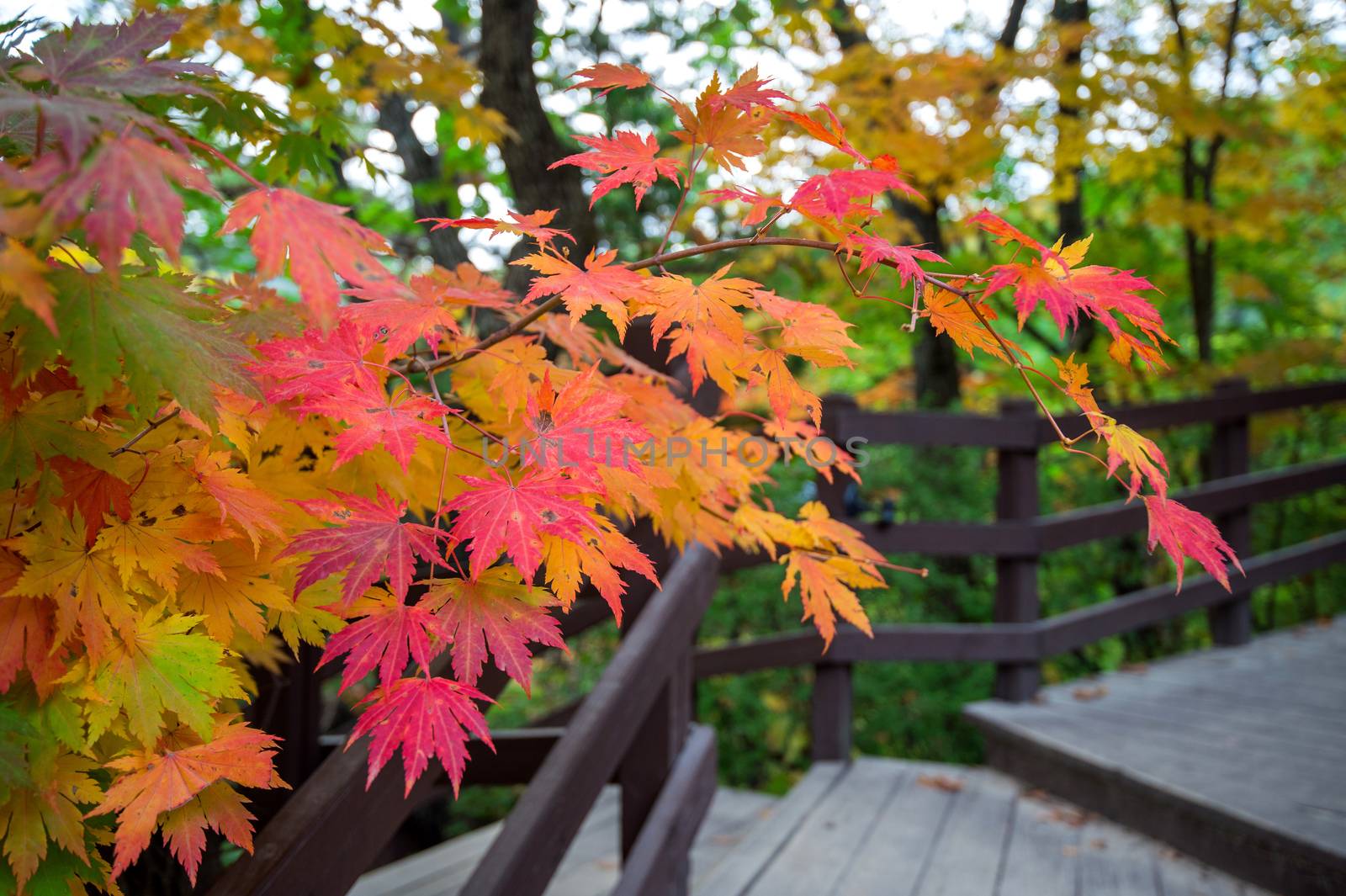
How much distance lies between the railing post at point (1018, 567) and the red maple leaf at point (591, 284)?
298 centimetres

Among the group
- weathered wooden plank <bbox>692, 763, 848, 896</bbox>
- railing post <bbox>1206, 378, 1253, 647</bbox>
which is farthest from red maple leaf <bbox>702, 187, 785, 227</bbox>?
railing post <bbox>1206, 378, 1253, 647</bbox>

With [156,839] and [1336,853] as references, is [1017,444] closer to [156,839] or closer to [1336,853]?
[1336,853]

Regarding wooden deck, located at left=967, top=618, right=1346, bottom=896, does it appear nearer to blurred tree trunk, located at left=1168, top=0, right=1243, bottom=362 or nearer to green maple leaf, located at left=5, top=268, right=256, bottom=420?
blurred tree trunk, located at left=1168, top=0, right=1243, bottom=362

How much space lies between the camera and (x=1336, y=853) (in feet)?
6.91

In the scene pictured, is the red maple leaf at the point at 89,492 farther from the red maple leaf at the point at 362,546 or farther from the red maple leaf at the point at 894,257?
the red maple leaf at the point at 894,257

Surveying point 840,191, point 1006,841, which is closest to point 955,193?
point 1006,841

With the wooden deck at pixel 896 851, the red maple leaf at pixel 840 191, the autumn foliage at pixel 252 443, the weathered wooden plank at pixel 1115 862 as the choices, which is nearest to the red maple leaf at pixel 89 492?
the autumn foliage at pixel 252 443

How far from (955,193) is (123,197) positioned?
5463 mm

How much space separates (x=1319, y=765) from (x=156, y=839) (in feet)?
10.4

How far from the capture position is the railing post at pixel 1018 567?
3605mm

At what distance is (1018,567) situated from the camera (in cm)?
365

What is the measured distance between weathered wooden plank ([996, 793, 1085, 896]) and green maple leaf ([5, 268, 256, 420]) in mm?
2402

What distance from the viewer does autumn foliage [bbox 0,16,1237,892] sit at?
2.20 feet

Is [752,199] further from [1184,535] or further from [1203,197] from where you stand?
[1203,197]
